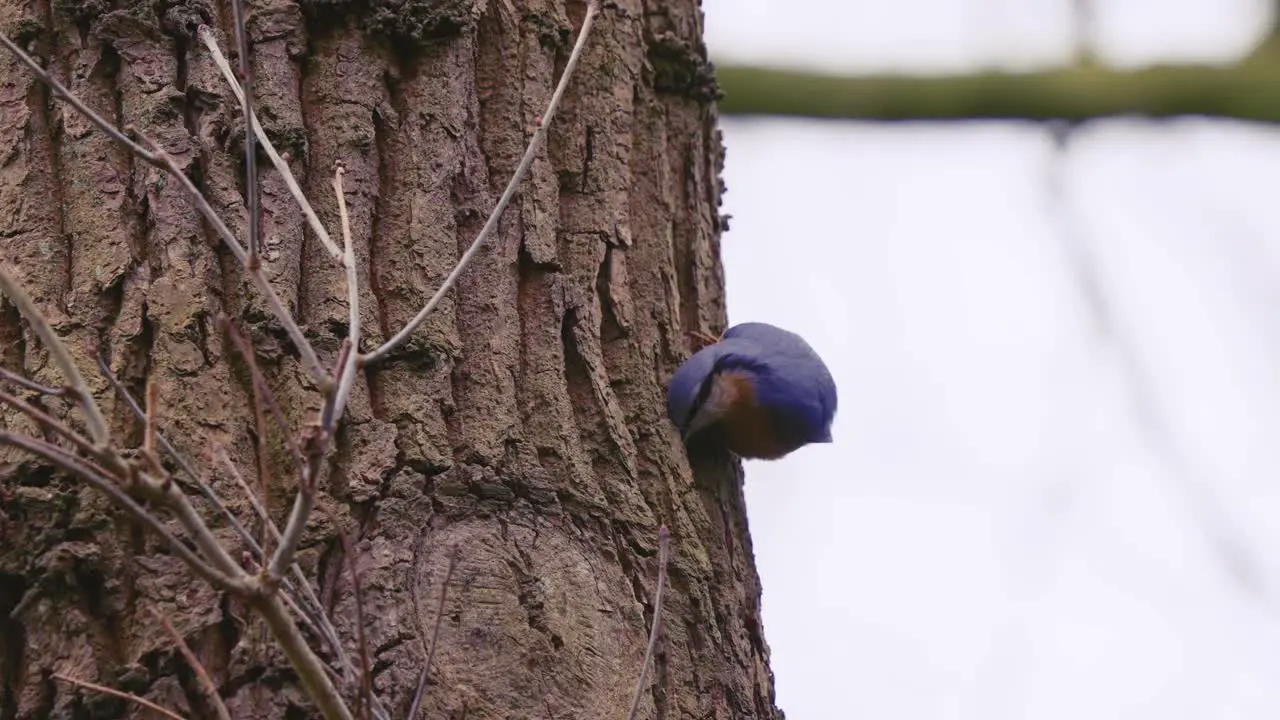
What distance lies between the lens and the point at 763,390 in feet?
12.2

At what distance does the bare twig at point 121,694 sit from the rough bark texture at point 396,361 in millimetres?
20

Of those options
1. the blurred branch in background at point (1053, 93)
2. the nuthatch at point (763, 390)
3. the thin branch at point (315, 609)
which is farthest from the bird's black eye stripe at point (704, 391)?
the blurred branch in background at point (1053, 93)

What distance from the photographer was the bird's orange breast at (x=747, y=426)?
117 inches

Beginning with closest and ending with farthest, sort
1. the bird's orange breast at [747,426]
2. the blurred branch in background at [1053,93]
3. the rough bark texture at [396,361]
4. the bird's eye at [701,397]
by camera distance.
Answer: the rough bark texture at [396,361] → the bird's eye at [701,397] → the bird's orange breast at [747,426] → the blurred branch in background at [1053,93]

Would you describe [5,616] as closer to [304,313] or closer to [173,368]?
[173,368]

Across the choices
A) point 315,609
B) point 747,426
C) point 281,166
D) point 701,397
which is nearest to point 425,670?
point 315,609

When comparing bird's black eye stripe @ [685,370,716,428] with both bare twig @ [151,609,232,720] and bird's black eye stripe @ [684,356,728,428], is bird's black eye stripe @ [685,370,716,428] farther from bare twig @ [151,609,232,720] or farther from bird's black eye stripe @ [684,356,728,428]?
bare twig @ [151,609,232,720]

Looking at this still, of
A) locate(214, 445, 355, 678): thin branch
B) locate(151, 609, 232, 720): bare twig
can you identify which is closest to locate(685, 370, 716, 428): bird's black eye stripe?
locate(214, 445, 355, 678): thin branch

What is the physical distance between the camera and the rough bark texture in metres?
2.01

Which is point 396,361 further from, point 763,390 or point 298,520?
point 763,390

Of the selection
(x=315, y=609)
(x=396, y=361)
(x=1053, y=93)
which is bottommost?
(x=315, y=609)

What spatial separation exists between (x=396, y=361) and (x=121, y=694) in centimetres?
67

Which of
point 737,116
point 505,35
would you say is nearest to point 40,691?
point 505,35

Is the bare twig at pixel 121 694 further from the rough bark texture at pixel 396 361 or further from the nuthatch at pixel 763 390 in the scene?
the nuthatch at pixel 763 390
